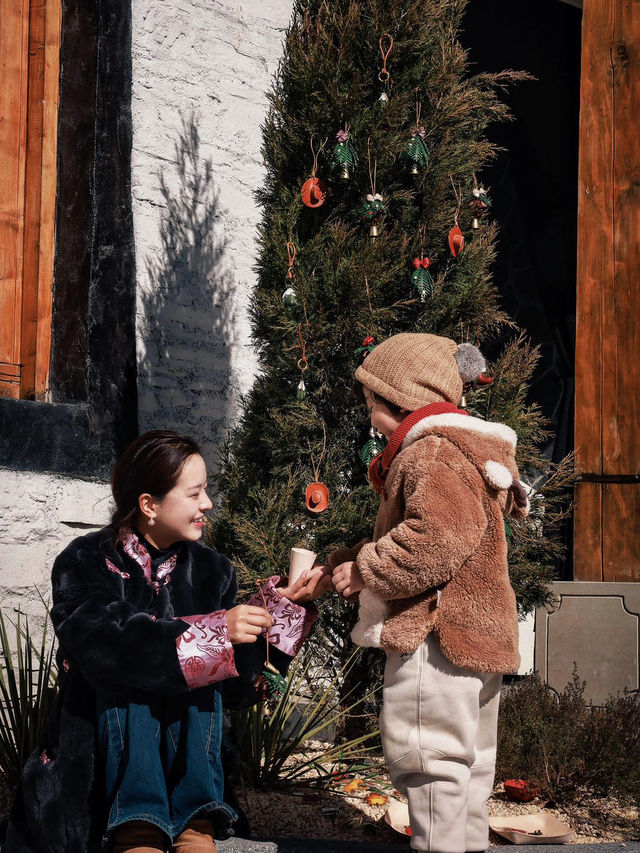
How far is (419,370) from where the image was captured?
3012 millimetres

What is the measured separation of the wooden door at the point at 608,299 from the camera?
19.1ft

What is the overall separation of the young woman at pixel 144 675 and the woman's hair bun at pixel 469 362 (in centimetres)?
87

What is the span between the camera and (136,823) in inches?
102

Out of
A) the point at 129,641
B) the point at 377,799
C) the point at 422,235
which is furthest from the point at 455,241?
the point at 129,641

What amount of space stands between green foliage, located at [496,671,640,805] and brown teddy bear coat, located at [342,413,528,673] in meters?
1.51

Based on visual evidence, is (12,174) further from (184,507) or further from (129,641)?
(129,641)

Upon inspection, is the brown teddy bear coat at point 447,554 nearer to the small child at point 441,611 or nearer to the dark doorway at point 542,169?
the small child at point 441,611

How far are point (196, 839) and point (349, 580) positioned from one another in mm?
811

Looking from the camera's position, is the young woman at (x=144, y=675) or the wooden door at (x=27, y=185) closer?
the young woman at (x=144, y=675)

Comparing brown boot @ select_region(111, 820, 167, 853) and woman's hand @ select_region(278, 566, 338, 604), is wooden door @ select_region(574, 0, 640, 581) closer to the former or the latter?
woman's hand @ select_region(278, 566, 338, 604)

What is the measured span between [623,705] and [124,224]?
3307 millimetres

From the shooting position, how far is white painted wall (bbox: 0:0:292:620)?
5020 millimetres

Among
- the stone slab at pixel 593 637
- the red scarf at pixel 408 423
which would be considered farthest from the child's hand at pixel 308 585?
the stone slab at pixel 593 637

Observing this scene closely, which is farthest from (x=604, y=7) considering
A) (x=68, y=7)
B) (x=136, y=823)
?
(x=136, y=823)
